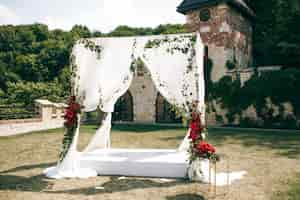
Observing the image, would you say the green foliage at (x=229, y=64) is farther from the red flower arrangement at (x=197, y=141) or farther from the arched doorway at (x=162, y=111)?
the red flower arrangement at (x=197, y=141)

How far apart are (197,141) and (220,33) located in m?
15.3

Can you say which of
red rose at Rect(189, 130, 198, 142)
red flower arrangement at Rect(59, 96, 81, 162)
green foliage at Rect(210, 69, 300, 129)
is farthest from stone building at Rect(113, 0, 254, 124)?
red flower arrangement at Rect(59, 96, 81, 162)

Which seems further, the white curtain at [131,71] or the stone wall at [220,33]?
the stone wall at [220,33]

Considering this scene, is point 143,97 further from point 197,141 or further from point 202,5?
point 197,141

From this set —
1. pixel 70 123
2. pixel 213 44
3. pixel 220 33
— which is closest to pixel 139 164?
pixel 70 123

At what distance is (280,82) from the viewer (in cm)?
1864

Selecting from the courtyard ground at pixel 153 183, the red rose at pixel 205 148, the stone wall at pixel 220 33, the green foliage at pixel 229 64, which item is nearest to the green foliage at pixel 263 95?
the green foliage at pixel 229 64

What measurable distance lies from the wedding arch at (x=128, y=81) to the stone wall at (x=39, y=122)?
9.22 meters

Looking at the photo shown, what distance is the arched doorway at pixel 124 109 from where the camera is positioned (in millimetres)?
24453

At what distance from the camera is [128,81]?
855cm

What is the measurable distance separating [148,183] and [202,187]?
1.30 metres

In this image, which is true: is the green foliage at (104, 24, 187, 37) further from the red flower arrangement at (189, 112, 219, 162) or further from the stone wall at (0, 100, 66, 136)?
the red flower arrangement at (189, 112, 219, 162)

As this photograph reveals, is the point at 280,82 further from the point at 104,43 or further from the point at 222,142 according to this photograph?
the point at 104,43

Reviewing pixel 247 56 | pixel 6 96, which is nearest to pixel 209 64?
pixel 247 56
